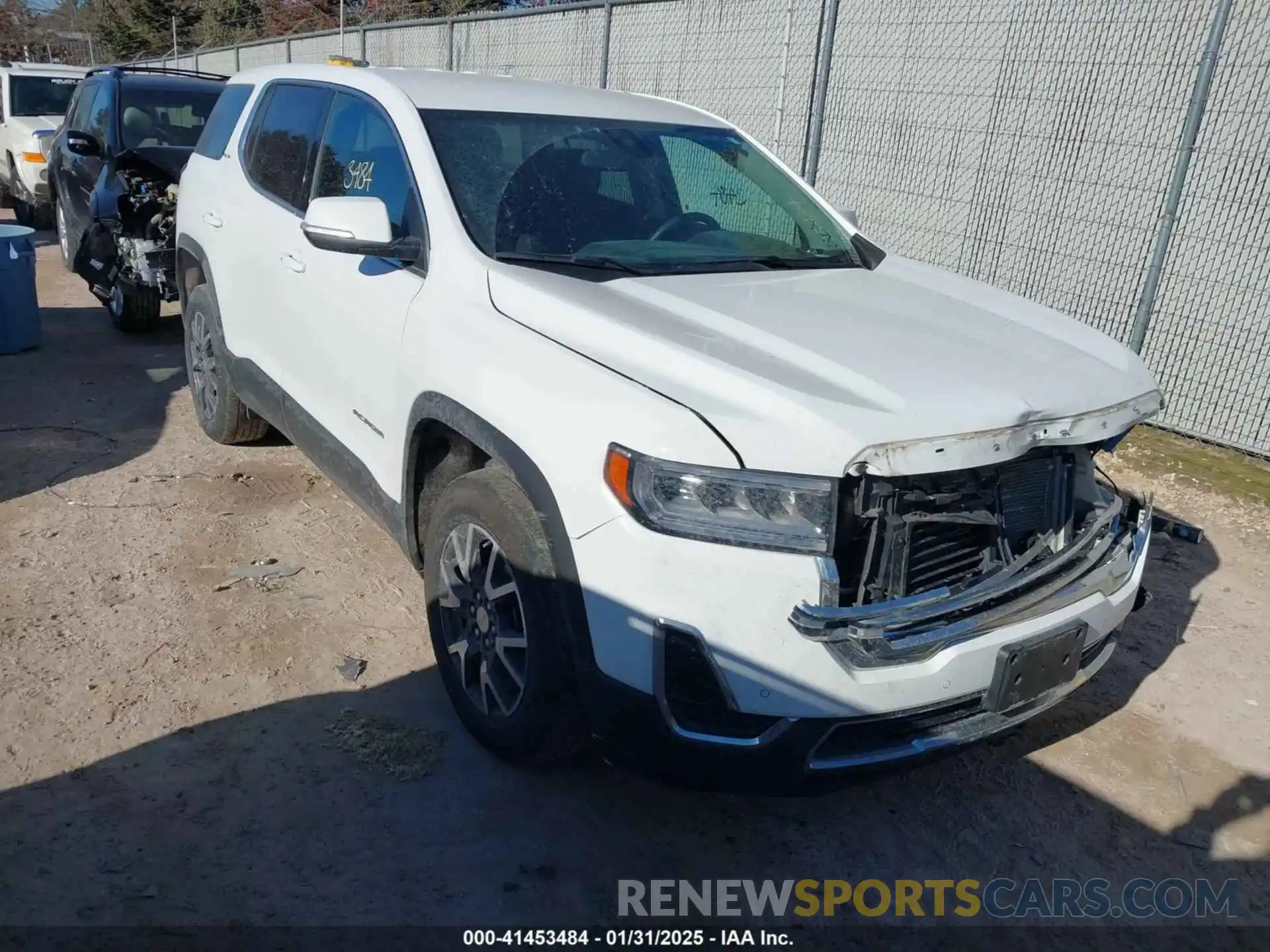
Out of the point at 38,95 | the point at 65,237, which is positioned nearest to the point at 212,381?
the point at 65,237

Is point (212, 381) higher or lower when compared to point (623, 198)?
lower

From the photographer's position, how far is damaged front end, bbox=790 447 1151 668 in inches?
92.4

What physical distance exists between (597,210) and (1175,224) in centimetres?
467

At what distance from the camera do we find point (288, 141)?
4.38 meters

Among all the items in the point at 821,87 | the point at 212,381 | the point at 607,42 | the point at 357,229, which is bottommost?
the point at 212,381

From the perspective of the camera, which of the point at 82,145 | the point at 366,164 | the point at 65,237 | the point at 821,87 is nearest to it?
the point at 366,164

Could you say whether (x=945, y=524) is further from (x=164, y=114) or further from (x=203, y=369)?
(x=164, y=114)

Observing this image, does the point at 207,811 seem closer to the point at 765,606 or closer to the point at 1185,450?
the point at 765,606

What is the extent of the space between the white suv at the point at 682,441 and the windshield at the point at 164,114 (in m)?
4.85

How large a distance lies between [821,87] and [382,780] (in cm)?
708

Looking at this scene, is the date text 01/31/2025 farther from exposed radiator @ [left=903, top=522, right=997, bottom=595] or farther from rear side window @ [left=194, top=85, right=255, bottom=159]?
rear side window @ [left=194, top=85, right=255, bottom=159]

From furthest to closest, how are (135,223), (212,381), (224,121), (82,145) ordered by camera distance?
(135,223) → (82,145) → (212,381) → (224,121)

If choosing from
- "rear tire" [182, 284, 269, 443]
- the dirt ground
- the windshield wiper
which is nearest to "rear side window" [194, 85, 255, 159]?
"rear tire" [182, 284, 269, 443]

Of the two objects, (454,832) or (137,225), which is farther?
(137,225)
